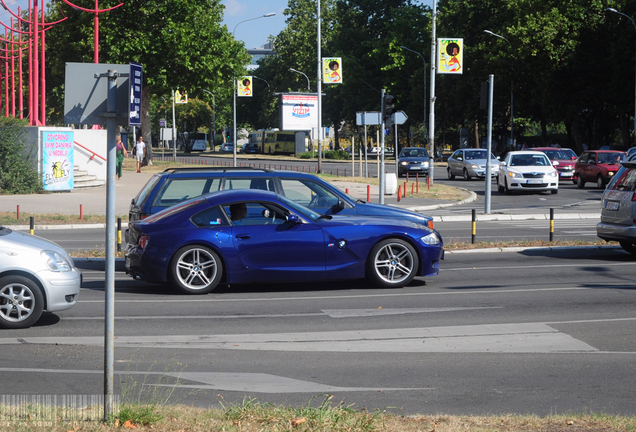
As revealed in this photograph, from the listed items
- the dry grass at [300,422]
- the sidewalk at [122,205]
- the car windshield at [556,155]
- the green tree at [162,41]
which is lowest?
the dry grass at [300,422]

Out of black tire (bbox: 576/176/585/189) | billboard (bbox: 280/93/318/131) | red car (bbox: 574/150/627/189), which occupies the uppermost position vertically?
billboard (bbox: 280/93/318/131)

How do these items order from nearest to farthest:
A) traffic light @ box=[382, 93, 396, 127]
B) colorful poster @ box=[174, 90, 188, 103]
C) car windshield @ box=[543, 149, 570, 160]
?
traffic light @ box=[382, 93, 396, 127] < car windshield @ box=[543, 149, 570, 160] < colorful poster @ box=[174, 90, 188, 103]

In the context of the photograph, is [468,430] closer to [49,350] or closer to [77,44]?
[49,350]

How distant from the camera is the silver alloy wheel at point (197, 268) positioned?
10.4m

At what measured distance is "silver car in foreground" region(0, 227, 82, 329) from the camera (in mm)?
8266

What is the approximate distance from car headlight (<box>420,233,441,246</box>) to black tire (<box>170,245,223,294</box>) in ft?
9.28

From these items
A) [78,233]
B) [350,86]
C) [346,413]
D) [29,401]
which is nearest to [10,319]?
[29,401]

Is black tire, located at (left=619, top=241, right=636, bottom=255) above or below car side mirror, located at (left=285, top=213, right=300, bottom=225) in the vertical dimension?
below

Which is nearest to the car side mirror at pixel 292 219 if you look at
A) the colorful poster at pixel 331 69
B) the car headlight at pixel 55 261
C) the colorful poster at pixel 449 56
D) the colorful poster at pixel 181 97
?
the car headlight at pixel 55 261

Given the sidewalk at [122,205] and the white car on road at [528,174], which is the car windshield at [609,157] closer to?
the white car on road at [528,174]

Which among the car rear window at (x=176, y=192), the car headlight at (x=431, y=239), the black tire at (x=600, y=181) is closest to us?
the car headlight at (x=431, y=239)

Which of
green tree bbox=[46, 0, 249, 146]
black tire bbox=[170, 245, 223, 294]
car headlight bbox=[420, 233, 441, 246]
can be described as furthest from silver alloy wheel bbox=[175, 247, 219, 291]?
green tree bbox=[46, 0, 249, 146]

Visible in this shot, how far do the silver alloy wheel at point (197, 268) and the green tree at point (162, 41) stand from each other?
119 feet

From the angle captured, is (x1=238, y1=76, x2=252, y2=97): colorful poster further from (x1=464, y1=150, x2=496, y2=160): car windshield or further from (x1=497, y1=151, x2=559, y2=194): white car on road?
(x1=497, y1=151, x2=559, y2=194): white car on road
